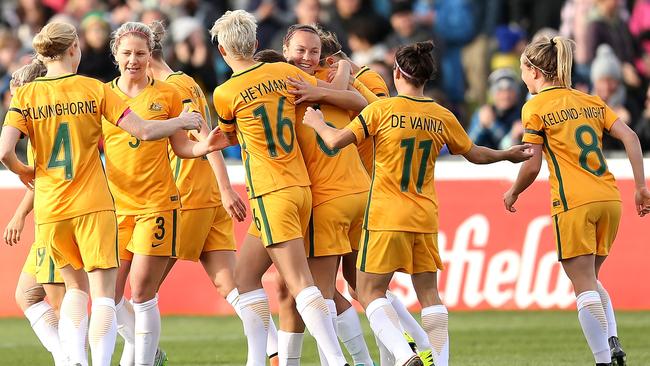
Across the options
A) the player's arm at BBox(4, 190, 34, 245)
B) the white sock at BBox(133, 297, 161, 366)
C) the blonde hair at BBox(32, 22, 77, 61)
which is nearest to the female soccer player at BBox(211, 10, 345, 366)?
the blonde hair at BBox(32, 22, 77, 61)

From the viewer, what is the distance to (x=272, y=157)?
360 inches

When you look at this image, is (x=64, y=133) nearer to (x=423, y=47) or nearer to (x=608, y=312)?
(x=423, y=47)

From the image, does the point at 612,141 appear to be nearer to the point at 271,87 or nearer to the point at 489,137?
the point at 489,137

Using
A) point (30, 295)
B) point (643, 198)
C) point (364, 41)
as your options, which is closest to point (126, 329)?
point (30, 295)

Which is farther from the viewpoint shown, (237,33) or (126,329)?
(126,329)

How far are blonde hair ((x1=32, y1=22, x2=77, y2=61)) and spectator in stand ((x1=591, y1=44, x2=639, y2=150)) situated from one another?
9283 mm

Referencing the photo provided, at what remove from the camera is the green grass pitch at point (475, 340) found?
38.5 feet

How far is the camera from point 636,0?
19.4 meters

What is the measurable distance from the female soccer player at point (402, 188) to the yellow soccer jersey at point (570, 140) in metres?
0.77

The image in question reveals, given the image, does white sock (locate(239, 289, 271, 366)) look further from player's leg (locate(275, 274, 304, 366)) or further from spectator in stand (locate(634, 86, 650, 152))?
spectator in stand (locate(634, 86, 650, 152))

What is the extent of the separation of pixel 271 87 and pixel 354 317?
188 centimetres

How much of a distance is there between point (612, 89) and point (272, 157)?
29.2 feet

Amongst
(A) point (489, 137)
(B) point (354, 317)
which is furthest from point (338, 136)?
(A) point (489, 137)

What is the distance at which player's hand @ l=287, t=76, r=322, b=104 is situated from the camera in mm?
9203
